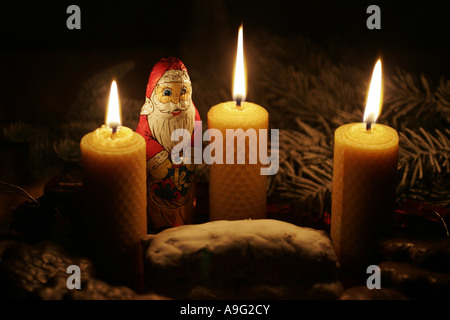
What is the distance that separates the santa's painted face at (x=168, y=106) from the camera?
1030 millimetres

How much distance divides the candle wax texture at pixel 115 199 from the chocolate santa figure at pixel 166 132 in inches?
3.1

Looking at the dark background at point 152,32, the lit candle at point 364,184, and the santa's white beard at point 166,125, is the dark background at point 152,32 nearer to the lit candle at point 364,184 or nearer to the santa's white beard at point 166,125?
the santa's white beard at point 166,125

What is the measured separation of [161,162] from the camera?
1.05 metres

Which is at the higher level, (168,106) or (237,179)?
(168,106)

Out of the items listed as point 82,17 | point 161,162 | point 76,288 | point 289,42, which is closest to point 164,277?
point 76,288

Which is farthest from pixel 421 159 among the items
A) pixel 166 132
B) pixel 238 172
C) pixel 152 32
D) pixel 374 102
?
pixel 152 32

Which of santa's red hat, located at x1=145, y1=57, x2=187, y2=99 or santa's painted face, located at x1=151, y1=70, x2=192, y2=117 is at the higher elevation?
santa's red hat, located at x1=145, y1=57, x2=187, y2=99

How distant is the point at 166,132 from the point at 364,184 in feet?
1.10

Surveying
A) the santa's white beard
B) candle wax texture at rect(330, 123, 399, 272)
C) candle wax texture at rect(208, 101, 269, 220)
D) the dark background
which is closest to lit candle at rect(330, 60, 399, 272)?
candle wax texture at rect(330, 123, 399, 272)

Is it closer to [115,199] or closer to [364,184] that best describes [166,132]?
[115,199]

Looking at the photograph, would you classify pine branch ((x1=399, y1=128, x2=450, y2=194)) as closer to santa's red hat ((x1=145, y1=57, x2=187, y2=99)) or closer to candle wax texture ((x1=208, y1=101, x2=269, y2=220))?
candle wax texture ((x1=208, y1=101, x2=269, y2=220))

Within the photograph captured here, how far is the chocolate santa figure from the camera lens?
3.39ft

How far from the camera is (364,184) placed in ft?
3.14

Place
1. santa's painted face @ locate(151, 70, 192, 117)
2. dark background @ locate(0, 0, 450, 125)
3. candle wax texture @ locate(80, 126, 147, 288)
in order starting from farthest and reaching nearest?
1. dark background @ locate(0, 0, 450, 125)
2. santa's painted face @ locate(151, 70, 192, 117)
3. candle wax texture @ locate(80, 126, 147, 288)
